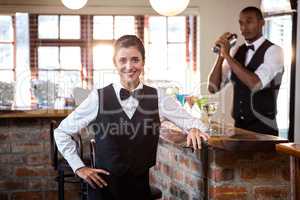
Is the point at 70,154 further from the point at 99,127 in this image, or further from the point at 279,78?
→ the point at 279,78

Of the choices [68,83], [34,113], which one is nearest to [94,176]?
[34,113]

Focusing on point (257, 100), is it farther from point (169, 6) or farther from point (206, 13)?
point (206, 13)

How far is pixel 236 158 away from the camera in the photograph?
242 centimetres

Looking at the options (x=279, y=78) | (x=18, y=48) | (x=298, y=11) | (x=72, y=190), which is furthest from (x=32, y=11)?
(x=279, y=78)

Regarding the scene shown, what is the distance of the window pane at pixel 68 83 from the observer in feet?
18.8

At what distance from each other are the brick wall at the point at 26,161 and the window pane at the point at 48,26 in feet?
12.4

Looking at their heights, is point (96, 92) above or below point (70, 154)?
above

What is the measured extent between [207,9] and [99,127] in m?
4.50

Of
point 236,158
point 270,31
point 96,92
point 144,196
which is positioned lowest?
point 144,196

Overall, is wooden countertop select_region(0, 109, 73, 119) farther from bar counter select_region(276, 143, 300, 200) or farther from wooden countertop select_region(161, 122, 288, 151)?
bar counter select_region(276, 143, 300, 200)

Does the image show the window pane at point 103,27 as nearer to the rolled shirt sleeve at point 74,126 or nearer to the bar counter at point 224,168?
the bar counter at point 224,168

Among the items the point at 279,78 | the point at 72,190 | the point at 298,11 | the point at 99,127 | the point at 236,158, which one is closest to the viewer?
the point at 99,127

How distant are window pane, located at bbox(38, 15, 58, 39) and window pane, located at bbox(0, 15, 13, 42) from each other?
445mm

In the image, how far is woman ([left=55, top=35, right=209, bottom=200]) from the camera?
217 cm
